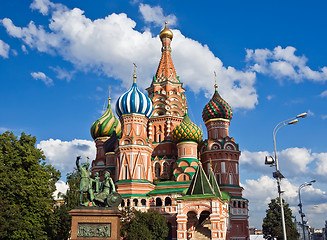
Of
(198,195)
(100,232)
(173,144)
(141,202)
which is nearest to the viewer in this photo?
(100,232)

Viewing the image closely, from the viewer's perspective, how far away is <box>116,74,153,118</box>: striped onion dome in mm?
37469

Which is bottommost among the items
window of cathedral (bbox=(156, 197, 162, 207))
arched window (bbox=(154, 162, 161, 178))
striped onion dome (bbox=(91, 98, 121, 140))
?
window of cathedral (bbox=(156, 197, 162, 207))

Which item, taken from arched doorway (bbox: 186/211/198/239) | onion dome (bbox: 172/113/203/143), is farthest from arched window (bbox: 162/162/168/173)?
arched doorway (bbox: 186/211/198/239)

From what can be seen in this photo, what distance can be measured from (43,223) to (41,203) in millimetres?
1632

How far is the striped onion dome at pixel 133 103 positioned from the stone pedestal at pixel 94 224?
2172 cm

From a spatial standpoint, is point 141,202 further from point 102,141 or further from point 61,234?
point 102,141

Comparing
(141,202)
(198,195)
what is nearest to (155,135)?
(141,202)

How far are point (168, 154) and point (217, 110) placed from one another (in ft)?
24.9

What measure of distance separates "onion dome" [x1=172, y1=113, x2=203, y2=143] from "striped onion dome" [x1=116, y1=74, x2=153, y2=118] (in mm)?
3882

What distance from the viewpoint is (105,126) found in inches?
1725

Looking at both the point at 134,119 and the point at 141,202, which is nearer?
the point at 141,202

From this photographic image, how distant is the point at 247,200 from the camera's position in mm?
37375

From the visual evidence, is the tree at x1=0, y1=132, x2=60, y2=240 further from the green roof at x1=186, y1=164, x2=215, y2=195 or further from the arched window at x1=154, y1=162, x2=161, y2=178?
the arched window at x1=154, y1=162, x2=161, y2=178

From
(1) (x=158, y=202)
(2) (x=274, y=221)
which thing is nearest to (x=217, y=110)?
(1) (x=158, y=202)
